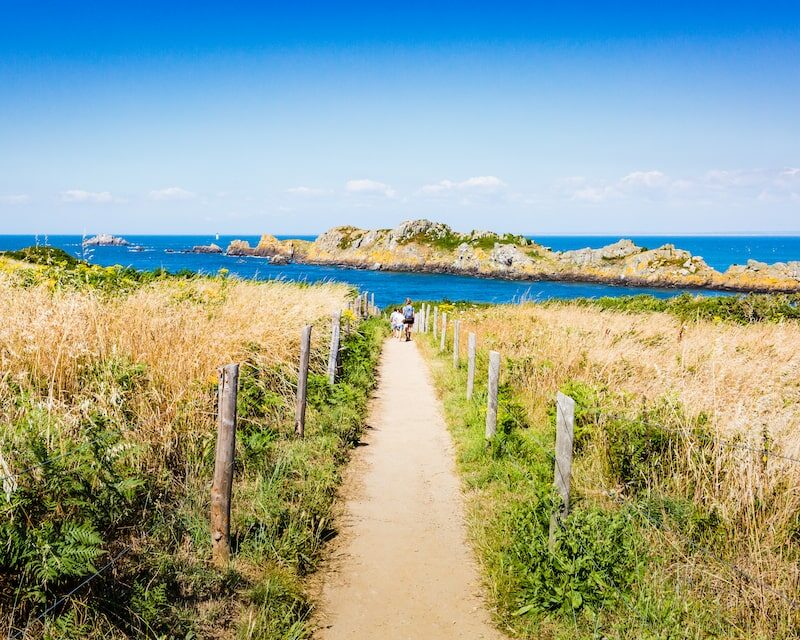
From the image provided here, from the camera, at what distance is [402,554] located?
5.35m

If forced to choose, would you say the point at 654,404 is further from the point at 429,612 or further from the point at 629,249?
the point at 629,249

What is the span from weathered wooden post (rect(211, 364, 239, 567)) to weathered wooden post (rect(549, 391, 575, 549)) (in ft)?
9.41

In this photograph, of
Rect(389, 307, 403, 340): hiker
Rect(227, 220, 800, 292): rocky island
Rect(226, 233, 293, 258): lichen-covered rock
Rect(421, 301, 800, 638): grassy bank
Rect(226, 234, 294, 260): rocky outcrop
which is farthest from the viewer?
Rect(226, 233, 293, 258): lichen-covered rock

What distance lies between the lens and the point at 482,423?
29.0 feet

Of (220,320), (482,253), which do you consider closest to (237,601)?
(220,320)

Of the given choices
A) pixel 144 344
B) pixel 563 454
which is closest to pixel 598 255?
pixel 144 344

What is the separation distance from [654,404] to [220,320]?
715 cm

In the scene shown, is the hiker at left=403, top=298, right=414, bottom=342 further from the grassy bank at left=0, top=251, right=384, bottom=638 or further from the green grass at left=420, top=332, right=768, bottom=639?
the green grass at left=420, top=332, right=768, bottom=639

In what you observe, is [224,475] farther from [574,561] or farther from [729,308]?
[729,308]

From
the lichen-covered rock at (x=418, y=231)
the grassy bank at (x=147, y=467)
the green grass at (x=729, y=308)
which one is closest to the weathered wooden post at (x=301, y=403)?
the grassy bank at (x=147, y=467)

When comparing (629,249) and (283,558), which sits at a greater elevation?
(629,249)

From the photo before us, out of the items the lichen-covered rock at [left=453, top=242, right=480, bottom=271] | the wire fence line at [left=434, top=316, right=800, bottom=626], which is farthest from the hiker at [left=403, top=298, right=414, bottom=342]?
the lichen-covered rock at [left=453, top=242, right=480, bottom=271]

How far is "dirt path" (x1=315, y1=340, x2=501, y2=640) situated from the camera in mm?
4289

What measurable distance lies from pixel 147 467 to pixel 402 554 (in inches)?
107
